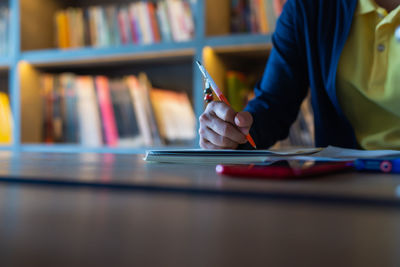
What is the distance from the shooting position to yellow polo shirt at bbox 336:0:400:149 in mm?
950

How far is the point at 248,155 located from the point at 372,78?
1.84 ft

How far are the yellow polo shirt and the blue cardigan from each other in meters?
0.03

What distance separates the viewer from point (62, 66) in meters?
2.19

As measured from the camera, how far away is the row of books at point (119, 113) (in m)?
1.94

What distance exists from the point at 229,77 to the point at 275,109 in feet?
2.18

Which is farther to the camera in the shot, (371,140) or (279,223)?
(371,140)

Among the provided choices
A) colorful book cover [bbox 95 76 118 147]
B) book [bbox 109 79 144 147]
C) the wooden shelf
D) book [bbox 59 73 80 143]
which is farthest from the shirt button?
book [bbox 59 73 80 143]

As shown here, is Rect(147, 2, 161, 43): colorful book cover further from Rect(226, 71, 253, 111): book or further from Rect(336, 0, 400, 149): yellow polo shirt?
Rect(336, 0, 400, 149): yellow polo shirt

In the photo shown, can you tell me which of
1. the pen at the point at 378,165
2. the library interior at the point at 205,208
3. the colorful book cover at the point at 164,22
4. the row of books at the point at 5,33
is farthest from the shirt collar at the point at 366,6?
the row of books at the point at 5,33

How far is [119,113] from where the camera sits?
1974mm

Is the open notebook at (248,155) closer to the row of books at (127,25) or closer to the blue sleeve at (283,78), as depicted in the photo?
the blue sleeve at (283,78)

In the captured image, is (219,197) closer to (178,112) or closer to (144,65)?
(178,112)

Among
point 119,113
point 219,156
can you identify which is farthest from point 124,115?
point 219,156

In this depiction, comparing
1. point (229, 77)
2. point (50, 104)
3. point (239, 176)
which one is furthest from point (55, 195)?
point (50, 104)
